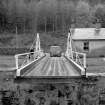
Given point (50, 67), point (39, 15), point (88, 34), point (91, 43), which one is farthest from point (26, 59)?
point (39, 15)

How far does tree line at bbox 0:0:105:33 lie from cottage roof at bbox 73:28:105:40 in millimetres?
32963

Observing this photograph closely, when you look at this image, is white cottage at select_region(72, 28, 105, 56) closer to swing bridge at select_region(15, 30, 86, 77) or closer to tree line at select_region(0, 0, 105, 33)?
swing bridge at select_region(15, 30, 86, 77)

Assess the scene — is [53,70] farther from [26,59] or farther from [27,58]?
[27,58]

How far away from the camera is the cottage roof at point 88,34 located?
29255mm

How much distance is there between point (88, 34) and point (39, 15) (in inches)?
1510

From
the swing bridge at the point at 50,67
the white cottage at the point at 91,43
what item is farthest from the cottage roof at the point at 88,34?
the swing bridge at the point at 50,67

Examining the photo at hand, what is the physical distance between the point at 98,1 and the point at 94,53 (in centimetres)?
5525

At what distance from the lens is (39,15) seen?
6638cm

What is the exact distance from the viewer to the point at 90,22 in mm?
59625

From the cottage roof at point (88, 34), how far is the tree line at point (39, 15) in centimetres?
3296

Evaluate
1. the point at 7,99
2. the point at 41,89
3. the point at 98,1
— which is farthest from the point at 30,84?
the point at 98,1

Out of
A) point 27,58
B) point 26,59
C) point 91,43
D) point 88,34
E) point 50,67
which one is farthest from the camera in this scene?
point 88,34

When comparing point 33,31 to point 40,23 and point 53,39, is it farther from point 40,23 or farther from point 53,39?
point 53,39

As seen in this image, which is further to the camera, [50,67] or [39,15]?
[39,15]
